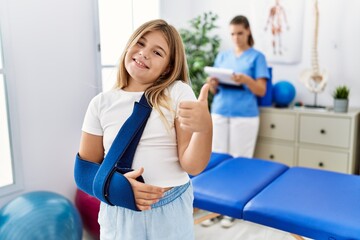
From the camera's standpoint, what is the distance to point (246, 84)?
262cm

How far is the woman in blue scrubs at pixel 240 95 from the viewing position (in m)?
2.65

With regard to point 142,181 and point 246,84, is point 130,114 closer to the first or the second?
point 142,181

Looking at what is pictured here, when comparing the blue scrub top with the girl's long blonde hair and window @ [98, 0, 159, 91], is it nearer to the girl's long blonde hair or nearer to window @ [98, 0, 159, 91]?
window @ [98, 0, 159, 91]

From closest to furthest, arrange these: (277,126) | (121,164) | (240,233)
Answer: (121,164) < (240,233) < (277,126)

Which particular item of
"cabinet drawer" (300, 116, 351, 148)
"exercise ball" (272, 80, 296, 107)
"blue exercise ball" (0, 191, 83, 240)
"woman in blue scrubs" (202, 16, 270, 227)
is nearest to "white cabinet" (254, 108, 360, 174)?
"cabinet drawer" (300, 116, 351, 148)

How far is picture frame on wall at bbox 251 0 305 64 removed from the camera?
314cm

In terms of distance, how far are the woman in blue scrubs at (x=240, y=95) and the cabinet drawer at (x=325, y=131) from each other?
0.42 m

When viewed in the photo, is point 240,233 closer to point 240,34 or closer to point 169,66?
point 240,34

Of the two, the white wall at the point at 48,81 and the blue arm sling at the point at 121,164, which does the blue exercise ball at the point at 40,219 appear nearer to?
the white wall at the point at 48,81

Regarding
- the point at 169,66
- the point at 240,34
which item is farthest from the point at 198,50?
the point at 169,66

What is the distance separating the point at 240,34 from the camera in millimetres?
2639

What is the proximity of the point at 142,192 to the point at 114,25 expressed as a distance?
2.03m

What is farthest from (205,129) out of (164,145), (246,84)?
(246,84)

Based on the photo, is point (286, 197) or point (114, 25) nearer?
point (286, 197)
